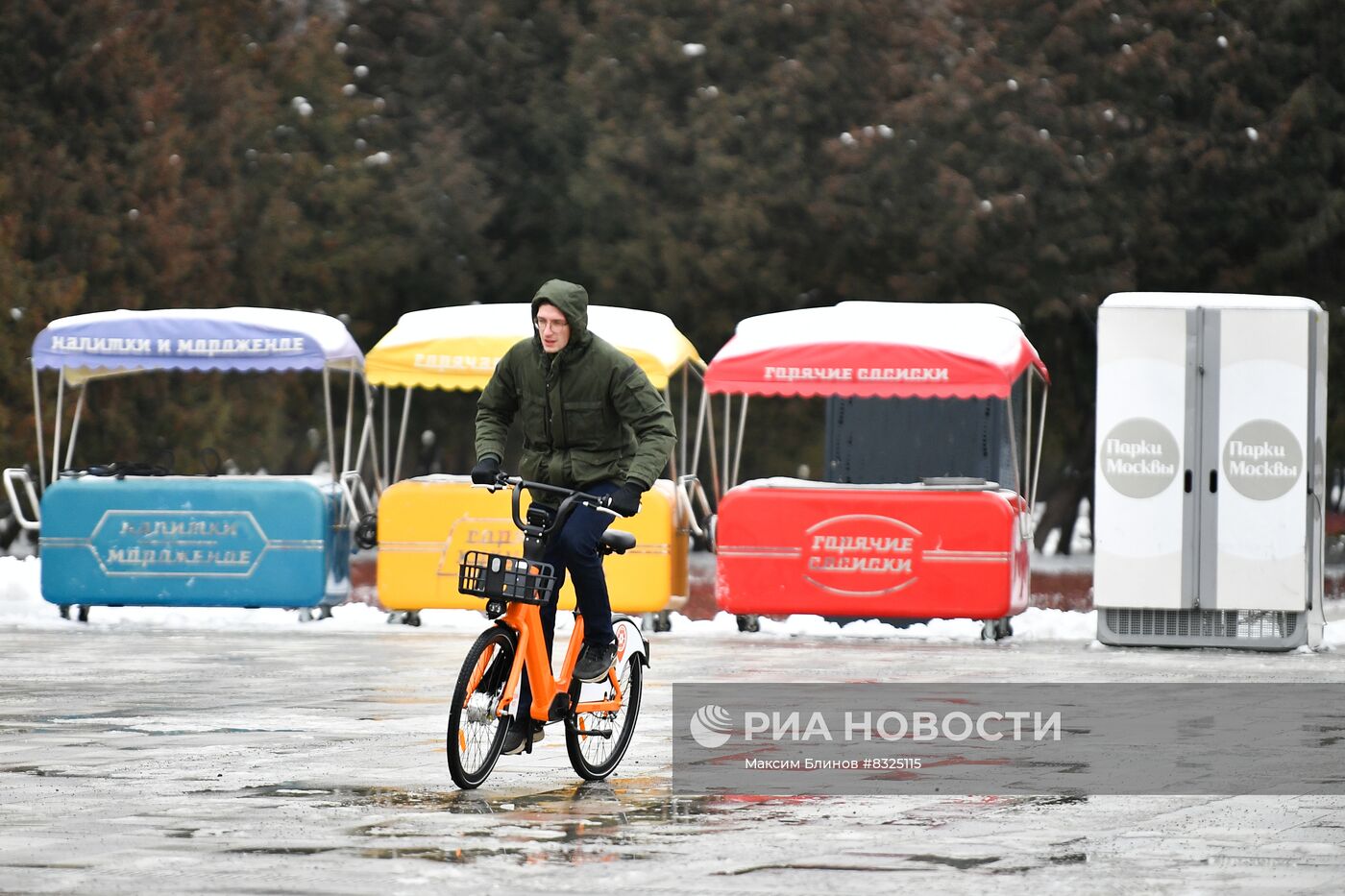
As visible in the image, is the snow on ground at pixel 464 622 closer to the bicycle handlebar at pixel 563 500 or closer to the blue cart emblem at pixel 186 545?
the blue cart emblem at pixel 186 545

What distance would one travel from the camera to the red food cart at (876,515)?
18.6 meters

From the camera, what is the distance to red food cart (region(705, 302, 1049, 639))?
18.6 metres

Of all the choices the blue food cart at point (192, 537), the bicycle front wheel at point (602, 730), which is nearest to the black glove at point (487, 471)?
the bicycle front wheel at point (602, 730)

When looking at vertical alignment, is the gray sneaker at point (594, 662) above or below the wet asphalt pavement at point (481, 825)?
above

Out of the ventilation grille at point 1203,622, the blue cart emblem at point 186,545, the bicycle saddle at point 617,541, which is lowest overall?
the ventilation grille at point 1203,622

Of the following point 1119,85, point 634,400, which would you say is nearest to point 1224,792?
point 634,400

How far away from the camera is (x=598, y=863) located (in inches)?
281

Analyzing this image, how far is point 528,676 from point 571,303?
4.49 ft

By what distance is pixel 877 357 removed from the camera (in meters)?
18.8

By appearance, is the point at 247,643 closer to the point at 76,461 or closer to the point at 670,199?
the point at 76,461

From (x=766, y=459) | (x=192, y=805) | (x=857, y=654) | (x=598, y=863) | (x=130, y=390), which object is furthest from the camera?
(x=766, y=459)

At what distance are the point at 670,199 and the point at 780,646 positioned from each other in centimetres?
1868

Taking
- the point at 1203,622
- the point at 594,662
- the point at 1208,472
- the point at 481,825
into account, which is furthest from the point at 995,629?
the point at 481,825

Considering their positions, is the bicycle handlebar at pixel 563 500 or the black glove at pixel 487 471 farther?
the black glove at pixel 487 471
